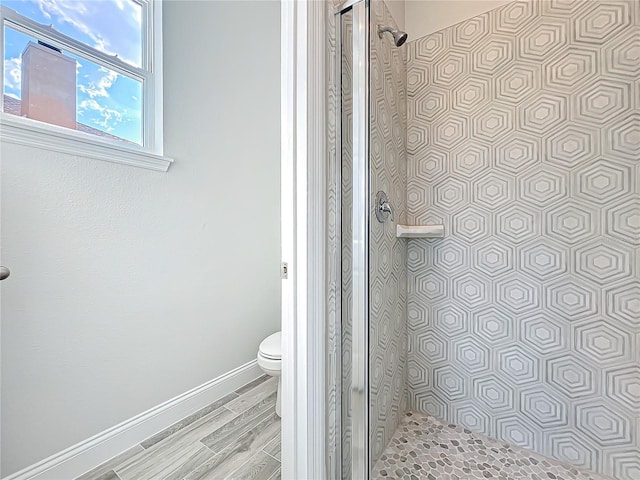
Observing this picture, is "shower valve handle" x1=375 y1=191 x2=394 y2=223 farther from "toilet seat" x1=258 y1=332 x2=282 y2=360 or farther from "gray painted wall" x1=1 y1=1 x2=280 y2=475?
"gray painted wall" x1=1 y1=1 x2=280 y2=475

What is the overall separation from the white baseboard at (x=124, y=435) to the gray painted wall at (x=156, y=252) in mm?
40

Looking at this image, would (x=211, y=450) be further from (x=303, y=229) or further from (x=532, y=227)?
(x=532, y=227)

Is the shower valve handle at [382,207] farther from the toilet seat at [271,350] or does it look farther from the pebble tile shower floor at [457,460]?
the pebble tile shower floor at [457,460]

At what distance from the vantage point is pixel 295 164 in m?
0.90

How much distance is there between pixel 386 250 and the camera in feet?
4.25

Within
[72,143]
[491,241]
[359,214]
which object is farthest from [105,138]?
[491,241]

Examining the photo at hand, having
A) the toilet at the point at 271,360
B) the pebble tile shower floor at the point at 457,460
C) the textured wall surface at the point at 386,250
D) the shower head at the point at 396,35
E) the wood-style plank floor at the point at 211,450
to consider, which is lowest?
the pebble tile shower floor at the point at 457,460

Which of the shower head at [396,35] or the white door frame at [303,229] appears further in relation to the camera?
the shower head at [396,35]

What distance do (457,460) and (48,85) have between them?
7.63 feet

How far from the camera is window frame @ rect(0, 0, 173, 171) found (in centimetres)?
103

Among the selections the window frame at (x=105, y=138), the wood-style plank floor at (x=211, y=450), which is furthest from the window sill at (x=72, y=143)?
the wood-style plank floor at (x=211, y=450)

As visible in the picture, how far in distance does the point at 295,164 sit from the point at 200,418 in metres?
1.44

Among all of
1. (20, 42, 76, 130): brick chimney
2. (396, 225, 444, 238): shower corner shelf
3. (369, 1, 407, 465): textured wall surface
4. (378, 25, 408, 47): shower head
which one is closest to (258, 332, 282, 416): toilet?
(369, 1, 407, 465): textured wall surface

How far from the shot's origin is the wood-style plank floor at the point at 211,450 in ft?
3.85
